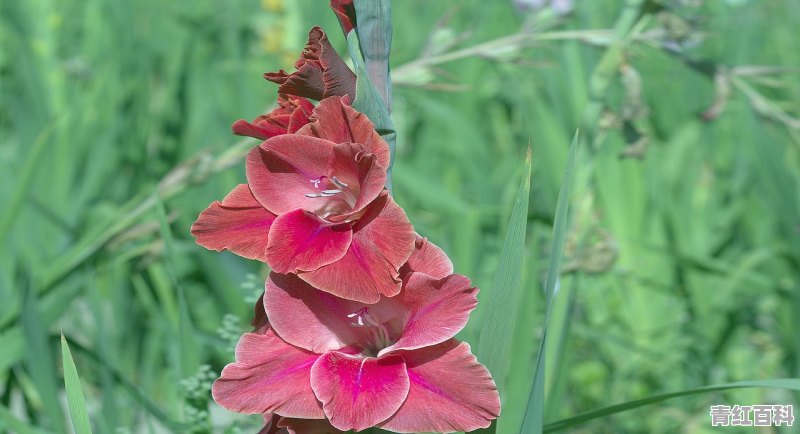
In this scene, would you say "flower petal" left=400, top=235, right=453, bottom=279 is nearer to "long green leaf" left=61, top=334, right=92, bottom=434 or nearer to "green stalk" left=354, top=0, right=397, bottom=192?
"green stalk" left=354, top=0, right=397, bottom=192

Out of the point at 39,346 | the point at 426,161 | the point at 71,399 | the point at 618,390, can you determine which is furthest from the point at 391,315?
the point at 426,161

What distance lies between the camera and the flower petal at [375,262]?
23.5 inches

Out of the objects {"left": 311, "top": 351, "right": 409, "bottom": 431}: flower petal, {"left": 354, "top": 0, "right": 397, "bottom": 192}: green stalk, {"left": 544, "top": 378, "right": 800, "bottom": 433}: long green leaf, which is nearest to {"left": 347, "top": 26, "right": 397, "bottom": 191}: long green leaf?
{"left": 354, "top": 0, "right": 397, "bottom": 192}: green stalk

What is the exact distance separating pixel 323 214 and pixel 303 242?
7 cm

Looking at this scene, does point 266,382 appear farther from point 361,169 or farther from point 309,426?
point 361,169

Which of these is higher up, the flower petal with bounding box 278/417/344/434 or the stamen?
the stamen

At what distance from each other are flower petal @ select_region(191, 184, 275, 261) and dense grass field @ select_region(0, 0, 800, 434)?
17cm

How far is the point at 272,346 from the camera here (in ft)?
2.10

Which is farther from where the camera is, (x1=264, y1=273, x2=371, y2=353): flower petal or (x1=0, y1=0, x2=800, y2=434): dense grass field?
(x1=0, y1=0, x2=800, y2=434): dense grass field

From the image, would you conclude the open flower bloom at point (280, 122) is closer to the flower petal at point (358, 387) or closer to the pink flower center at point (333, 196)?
the pink flower center at point (333, 196)

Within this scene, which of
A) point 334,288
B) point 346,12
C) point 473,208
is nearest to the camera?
point 334,288

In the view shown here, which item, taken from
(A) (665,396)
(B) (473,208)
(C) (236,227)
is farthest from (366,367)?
(B) (473,208)

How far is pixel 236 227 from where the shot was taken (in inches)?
25.5

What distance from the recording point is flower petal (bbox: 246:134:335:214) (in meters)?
0.64
